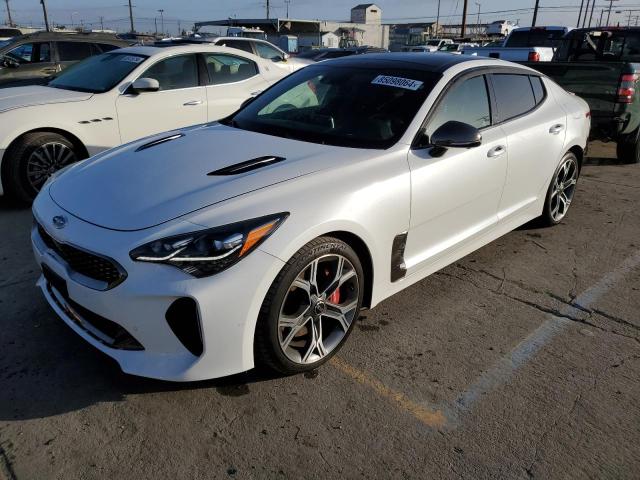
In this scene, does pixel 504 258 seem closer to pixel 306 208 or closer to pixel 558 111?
pixel 558 111

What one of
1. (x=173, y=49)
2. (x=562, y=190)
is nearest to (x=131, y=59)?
(x=173, y=49)

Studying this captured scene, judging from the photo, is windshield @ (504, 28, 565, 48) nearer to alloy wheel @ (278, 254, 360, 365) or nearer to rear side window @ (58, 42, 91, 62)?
rear side window @ (58, 42, 91, 62)

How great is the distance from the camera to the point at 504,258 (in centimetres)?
435

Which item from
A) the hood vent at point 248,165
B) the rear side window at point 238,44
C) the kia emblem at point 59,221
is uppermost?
the rear side window at point 238,44

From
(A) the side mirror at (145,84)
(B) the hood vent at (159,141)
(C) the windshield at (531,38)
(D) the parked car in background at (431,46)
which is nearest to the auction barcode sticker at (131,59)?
(A) the side mirror at (145,84)

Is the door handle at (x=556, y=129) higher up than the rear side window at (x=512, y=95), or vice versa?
the rear side window at (x=512, y=95)

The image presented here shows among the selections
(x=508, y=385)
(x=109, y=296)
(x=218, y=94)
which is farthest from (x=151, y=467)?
(x=218, y=94)

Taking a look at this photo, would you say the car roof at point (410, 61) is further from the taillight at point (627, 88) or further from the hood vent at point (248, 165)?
the taillight at point (627, 88)

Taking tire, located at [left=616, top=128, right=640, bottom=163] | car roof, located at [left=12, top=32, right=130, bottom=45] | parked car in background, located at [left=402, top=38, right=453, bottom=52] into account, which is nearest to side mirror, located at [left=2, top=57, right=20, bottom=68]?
car roof, located at [left=12, top=32, right=130, bottom=45]

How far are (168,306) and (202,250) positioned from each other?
0.92ft

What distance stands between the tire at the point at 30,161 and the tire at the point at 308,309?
384cm

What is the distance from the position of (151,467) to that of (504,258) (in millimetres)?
3197

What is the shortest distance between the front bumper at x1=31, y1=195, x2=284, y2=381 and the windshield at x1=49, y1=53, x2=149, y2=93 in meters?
3.96

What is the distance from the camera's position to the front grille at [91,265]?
7.63ft
